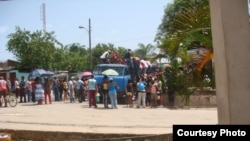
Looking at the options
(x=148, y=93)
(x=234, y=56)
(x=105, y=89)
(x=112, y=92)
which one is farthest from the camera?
(x=148, y=93)

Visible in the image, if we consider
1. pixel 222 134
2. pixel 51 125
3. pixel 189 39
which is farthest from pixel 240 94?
pixel 51 125

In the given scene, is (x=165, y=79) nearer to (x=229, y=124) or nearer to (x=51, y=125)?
(x=51, y=125)

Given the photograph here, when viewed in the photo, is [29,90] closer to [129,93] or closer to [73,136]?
[129,93]

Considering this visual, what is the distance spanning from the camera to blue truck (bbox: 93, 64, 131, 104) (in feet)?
67.5

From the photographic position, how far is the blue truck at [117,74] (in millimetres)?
20578

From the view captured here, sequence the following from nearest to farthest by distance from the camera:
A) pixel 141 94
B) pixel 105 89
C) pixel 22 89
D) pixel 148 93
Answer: pixel 105 89, pixel 141 94, pixel 148 93, pixel 22 89

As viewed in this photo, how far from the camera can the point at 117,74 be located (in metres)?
20.7

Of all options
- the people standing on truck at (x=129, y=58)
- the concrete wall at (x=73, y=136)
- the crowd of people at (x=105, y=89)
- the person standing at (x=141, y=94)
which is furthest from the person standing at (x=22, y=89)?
the concrete wall at (x=73, y=136)

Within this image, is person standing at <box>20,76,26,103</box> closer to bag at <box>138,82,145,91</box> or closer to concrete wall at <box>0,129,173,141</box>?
bag at <box>138,82,145,91</box>

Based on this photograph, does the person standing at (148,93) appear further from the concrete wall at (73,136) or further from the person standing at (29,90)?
the concrete wall at (73,136)

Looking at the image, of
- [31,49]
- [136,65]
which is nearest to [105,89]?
[136,65]

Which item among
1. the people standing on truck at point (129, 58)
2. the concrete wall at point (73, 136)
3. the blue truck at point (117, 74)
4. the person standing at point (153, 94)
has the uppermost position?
the people standing on truck at point (129, 58)

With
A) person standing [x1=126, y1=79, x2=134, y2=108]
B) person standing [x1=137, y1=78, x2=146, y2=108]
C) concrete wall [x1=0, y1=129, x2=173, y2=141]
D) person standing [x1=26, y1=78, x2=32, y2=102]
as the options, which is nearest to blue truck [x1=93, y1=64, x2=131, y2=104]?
person standing [x1=126, y1=79, x2=134, y2=108]

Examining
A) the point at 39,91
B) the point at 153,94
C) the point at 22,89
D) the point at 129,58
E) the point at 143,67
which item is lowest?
the point at 153,94
